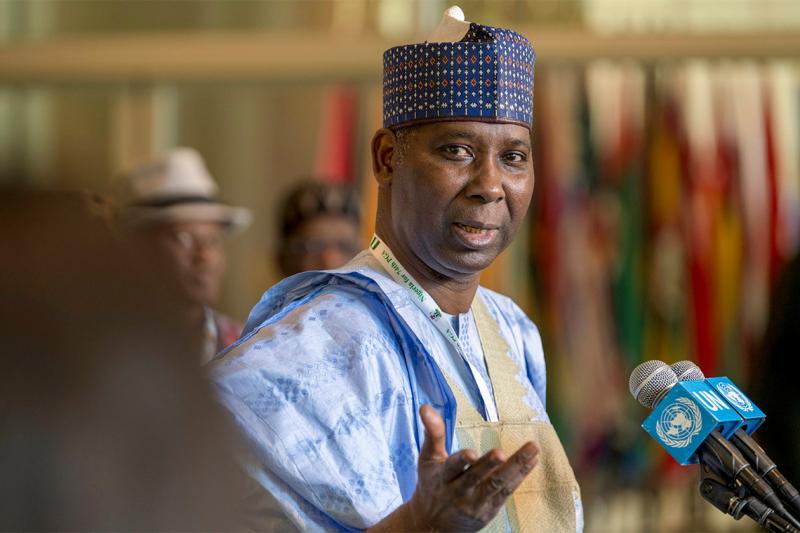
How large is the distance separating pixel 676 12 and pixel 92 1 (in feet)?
9.13

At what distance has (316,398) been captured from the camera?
2.06m

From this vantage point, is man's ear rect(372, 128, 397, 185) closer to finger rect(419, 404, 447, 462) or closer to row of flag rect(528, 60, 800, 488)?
finger rect(419, 404, 447, 462)

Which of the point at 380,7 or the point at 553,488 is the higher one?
the point at 380,7

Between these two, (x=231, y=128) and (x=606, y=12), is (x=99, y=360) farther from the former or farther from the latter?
(x=231, y=128)

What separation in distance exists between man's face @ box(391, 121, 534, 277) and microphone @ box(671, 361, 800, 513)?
434 millimetres

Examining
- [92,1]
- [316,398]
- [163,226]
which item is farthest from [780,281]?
[92,1]

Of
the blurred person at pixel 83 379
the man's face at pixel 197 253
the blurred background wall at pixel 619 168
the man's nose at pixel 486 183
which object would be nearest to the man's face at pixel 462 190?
the man's nose at pixel 486 183

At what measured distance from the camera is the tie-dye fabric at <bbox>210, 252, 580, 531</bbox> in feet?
6.57

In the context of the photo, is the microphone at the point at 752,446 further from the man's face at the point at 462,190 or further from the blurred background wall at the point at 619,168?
the blurred background wall at the point at 619,168

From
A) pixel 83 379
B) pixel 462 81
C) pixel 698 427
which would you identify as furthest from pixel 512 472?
pixel 83 379

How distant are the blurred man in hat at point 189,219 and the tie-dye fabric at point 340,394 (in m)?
1.68

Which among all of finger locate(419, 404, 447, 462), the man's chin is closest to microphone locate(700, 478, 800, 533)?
finger locate(419, 404, 447, 462)

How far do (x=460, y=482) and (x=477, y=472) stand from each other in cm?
3

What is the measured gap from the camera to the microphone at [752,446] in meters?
1.81
